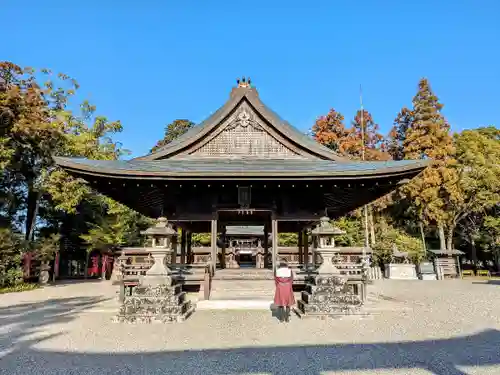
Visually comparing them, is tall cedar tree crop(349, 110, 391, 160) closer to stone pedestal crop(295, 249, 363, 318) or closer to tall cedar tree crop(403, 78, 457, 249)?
tall cedar tree crop(403, 78, 457, 249)

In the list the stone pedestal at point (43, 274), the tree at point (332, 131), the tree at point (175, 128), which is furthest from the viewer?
the tree at point (175, 128)

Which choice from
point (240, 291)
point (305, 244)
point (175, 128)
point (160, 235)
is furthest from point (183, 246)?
point (175, 128)

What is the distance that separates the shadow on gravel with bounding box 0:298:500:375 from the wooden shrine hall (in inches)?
182

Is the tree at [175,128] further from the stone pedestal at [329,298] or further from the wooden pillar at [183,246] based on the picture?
the stone pedestal at [329,298]

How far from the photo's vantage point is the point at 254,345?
5.46 metres

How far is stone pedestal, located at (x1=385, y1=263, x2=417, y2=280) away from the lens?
24.9m

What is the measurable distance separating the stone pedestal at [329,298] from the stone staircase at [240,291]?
1803 mm

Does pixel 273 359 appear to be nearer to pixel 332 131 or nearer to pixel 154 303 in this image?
pixel 154 303

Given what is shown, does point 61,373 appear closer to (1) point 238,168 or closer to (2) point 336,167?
(1) point 238,168

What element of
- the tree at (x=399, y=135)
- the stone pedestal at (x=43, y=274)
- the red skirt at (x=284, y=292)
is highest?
the tree at (x=399, y=135)

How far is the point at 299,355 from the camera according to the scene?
489cm

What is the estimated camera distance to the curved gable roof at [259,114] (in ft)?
38.2

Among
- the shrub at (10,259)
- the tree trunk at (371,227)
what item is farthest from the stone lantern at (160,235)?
the tree trunk at (371,227)

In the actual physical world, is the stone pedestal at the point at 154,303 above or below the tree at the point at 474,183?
below
